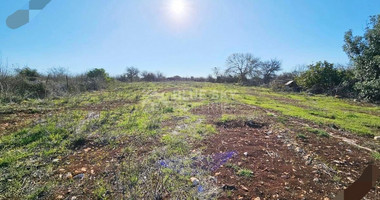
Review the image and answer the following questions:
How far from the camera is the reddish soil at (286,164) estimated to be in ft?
7.27

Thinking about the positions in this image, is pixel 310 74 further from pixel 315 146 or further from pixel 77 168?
pixel 77 168

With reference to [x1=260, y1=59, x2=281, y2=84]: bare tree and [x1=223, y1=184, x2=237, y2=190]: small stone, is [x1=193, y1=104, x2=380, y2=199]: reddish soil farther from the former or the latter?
[x1=260, y1=59, x2=281, y2=84]: bare tree

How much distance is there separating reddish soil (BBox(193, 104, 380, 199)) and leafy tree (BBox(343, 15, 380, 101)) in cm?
1055

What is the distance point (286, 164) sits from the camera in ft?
9.52

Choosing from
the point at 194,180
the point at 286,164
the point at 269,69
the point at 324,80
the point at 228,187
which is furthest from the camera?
the point at 269,69

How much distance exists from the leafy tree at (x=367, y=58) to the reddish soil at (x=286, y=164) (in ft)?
34.6

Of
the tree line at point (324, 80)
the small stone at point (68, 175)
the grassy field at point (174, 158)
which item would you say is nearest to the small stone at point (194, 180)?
the grassy field at point (174, 158)

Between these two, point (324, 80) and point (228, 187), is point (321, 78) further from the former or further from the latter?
point (228, 187)

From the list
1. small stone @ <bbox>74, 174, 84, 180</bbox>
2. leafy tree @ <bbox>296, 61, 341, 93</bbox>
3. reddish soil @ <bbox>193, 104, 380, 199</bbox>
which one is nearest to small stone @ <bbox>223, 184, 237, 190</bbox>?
reddish soil @ <bbox>193, 104, 380, 199</bbox>

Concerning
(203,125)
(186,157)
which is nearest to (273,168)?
(186,157)

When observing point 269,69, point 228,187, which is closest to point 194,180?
point 228,187

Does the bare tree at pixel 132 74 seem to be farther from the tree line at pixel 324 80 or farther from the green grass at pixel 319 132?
the green grass at pixel 319 132

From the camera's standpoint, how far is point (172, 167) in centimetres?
274

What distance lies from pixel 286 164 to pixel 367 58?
44.1ft
